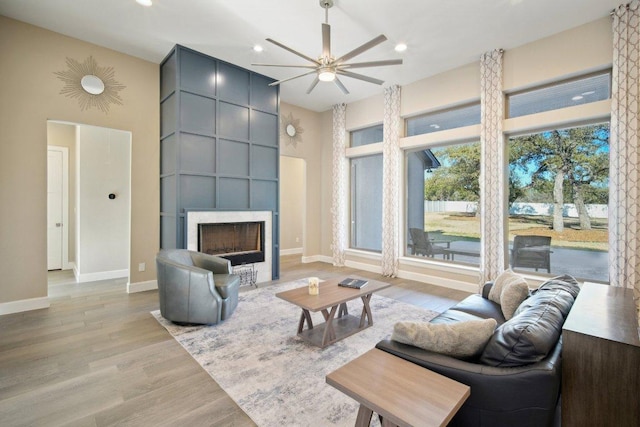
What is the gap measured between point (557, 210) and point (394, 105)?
3199mm

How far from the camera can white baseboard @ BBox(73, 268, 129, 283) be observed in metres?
5.28

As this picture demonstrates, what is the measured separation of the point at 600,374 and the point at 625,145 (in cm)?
340

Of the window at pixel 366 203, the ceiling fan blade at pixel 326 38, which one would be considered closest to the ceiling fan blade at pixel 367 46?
the ceiling fan blade at pixel 326 38

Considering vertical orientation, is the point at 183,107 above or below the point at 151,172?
above

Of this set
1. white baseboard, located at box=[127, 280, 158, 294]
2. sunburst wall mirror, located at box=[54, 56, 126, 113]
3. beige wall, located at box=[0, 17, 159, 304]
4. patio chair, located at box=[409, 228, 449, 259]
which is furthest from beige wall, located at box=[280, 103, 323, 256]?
beige wall, located at box=[0, 17, 159, 304]

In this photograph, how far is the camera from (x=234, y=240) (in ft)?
16.8

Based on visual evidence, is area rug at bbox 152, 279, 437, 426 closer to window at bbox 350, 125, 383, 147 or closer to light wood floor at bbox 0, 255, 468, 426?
light wood floor at bbox 0, 255, 468, 426

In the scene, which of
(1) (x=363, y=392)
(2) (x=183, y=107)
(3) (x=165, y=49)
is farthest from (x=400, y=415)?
(3) (x=165, y=49)

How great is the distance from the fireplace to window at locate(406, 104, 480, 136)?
11.4 ft

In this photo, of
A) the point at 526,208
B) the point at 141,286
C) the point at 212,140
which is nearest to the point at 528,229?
the point at 526,208

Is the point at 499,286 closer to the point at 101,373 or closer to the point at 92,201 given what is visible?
the point at 101,373

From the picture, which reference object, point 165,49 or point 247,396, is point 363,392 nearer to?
point 247,396

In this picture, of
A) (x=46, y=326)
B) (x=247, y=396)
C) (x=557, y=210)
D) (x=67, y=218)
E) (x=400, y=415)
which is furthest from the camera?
(x=67, y=218)

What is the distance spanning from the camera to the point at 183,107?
4.46 m
